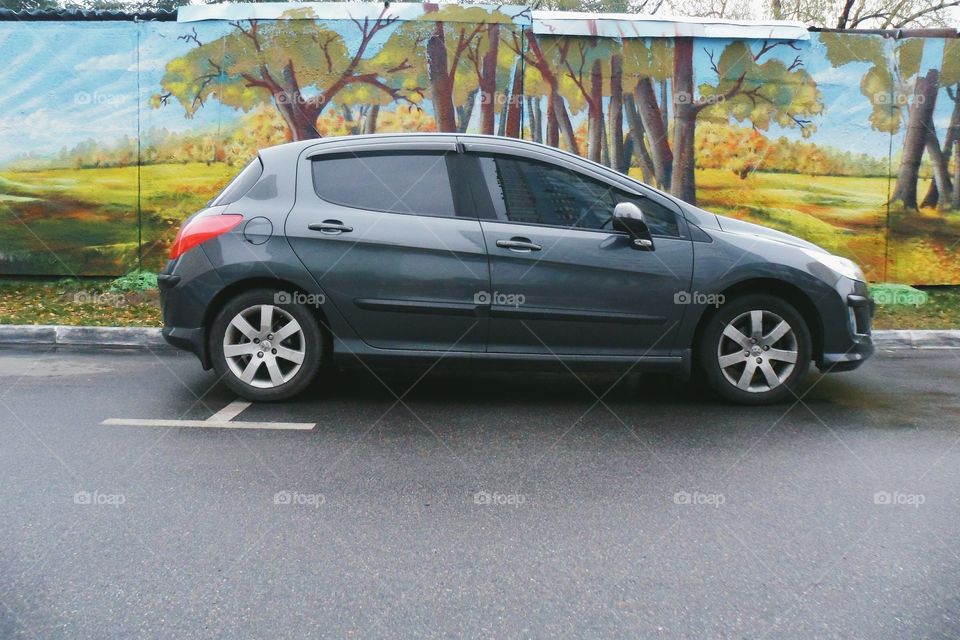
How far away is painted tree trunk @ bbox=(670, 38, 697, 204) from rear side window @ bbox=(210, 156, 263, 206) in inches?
258

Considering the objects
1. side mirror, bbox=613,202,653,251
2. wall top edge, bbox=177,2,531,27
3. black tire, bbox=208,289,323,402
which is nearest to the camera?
side mirror, bbox=613,202,653,251

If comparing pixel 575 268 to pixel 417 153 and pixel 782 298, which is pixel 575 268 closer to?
pixel 417 153

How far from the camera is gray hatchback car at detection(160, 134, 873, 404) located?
5.30m

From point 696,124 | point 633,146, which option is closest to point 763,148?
point 696,124

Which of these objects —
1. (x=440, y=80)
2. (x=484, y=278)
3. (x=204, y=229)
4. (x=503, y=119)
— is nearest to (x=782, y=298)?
(x=484, y=278)

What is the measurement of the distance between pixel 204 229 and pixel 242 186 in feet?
1.22

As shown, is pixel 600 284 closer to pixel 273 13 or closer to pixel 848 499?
pixel 848 499

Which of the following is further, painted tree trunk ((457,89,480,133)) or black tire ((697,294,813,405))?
painted tree trunk ((457,89,480,133))

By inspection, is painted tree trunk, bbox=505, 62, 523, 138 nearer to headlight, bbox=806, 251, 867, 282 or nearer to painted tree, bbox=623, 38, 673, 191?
painted tree, bbox=623, 38, 673, 191

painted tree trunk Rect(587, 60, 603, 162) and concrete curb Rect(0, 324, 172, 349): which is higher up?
painted tree trunk Rect(587, 60, 603, 162)

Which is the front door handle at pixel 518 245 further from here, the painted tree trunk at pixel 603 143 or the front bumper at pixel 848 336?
the painted tree trunk at pixel 603 143

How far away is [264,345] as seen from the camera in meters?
5.42

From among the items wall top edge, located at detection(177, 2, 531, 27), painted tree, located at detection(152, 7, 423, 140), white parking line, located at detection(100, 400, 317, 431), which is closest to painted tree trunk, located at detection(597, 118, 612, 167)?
wall top edge, located at detection(177, 2, 531, 27)

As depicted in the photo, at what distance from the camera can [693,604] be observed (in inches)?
108
